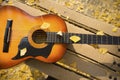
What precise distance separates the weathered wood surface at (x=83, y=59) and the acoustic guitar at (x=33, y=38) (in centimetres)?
13

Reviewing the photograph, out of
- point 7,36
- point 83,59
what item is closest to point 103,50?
point 83,59

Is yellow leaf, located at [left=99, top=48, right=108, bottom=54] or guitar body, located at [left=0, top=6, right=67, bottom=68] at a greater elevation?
guitar body, located at [left=0, top=6, right=67, bottom=68]

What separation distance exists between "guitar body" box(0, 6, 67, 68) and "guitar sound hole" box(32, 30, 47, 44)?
0.08ft

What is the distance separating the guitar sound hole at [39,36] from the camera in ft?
6.57

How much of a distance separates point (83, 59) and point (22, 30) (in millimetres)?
553

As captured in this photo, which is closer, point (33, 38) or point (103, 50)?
point (33, 38)

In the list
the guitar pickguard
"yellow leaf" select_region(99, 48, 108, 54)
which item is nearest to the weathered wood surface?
"yellow leaf" select_region(99, 48, 108, 54)

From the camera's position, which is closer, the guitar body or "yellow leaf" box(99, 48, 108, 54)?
the guitar body

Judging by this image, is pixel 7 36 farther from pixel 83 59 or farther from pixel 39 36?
pixel 83 59

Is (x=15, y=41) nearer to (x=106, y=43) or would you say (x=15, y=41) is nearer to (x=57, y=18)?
(x=57, y=18)

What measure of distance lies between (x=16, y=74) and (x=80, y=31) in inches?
32.4

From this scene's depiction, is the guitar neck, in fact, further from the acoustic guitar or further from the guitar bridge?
the guitar bridge

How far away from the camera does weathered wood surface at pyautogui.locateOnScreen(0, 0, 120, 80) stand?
6.90 ft

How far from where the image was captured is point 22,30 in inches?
79.7
